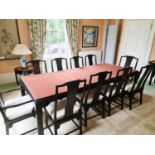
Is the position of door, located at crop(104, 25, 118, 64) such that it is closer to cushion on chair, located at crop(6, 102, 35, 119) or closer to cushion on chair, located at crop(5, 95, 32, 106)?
cushion on chair, located at crop(5, 95, 32, 106)

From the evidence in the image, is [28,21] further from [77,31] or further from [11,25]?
[77,31]

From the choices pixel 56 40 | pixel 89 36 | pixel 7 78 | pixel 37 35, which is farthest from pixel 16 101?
pixel 89 36

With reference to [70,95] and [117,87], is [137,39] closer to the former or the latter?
[117,87]

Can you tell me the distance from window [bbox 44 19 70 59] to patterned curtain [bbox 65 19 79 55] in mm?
154

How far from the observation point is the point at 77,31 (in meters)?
4.62

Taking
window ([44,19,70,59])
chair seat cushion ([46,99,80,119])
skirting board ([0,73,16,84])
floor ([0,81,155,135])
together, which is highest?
window ([44,19,70,59])

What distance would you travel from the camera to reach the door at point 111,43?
4.87 metres

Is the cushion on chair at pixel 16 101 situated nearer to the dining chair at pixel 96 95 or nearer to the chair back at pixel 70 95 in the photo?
the chair back at pixel 70 95

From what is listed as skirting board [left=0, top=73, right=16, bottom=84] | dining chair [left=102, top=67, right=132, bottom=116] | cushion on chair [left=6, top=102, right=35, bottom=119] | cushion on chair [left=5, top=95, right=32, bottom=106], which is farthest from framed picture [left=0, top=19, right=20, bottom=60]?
dining chair [left=102, top=67, right=132, bottom=116]

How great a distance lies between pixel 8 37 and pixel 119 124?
3.50m

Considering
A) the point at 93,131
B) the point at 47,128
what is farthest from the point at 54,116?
the point at 93,131

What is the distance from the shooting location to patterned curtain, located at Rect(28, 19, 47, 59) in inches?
150

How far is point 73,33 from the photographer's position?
4547 mm

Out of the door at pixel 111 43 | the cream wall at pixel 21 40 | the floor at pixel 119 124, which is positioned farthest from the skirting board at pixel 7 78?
the door at pixel 111 43
